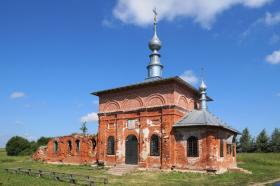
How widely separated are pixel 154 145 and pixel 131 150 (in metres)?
2.17

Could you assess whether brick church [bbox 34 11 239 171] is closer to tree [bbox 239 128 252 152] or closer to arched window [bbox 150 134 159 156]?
arched window [bbox 150 134 159 156]

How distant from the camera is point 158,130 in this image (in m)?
23.2

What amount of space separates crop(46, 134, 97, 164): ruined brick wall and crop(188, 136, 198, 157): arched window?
9521 millimetres

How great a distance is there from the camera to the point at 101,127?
2673cm

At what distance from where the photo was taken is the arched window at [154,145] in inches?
912

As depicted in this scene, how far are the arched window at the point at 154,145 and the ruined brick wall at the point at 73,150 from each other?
21.8ft

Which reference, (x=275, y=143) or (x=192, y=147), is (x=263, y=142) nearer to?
(x=275, y=143)

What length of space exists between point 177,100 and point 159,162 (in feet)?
15.6

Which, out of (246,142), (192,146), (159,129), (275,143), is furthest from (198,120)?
(246,142)

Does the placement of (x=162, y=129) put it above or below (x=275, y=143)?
above

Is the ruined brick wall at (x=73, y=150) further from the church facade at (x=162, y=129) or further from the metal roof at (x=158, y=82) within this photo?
the metal roof at (x=158, y=82)

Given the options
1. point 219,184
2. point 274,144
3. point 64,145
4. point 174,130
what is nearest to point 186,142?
point 174,130

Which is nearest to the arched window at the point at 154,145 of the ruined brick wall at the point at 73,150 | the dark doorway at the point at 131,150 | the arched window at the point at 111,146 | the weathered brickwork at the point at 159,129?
the weathered brickwork at the point at 159,129

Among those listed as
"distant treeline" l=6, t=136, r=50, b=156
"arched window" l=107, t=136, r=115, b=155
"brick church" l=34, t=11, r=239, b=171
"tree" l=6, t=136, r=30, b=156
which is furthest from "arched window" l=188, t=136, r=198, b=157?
"tree" l=6, t=136, r=30, b=156
